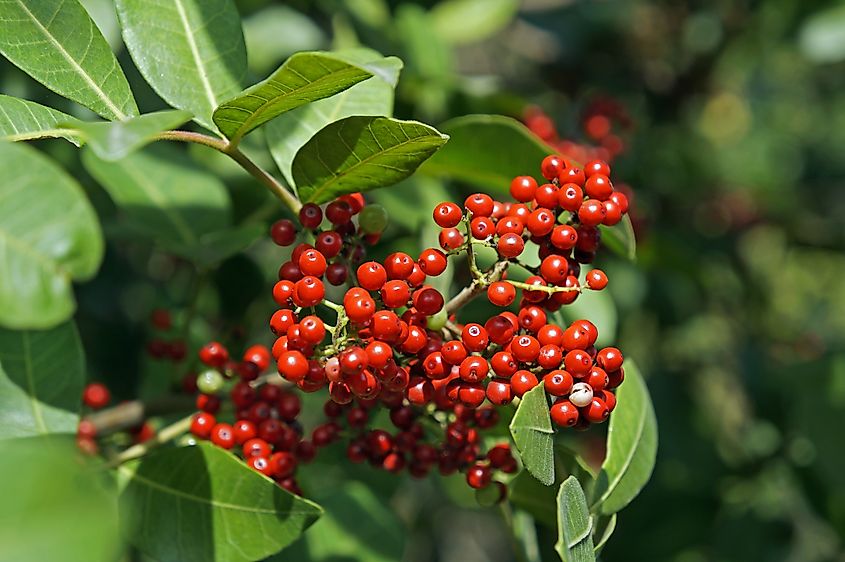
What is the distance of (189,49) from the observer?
63.7 inches

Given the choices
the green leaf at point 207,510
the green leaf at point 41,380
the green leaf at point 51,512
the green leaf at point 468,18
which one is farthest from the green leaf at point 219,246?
the green leaf at point 468,18

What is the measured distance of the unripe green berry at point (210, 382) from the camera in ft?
5.82

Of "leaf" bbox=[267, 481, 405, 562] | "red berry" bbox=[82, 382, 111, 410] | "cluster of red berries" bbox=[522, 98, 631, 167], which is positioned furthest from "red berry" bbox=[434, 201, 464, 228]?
"cluster of red berries" bbox=[522, 98, 631, 167]

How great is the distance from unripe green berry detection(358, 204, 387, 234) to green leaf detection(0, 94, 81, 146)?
0.47 meters

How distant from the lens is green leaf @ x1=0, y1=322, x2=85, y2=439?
5.58ft

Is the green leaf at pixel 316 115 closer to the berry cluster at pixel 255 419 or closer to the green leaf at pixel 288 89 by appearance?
the green leaf at pixel 288 89

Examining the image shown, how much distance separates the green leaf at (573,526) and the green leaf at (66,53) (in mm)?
884

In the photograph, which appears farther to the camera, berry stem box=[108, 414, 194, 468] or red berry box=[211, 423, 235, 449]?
berry stem box=[108, 414, 194, 468]

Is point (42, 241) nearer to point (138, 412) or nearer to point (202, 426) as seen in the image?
point (202, 426)

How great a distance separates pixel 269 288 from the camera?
2.65 meters

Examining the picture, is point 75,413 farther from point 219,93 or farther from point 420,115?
point 420,115

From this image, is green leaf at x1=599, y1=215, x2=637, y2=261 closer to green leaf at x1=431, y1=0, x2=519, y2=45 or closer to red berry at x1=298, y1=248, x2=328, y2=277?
red berry at x1=298, y1=248, x2=328, y2=277

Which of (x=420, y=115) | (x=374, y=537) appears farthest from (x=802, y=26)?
(x=374, y=537)

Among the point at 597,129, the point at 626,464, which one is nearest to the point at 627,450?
the point at 626,464
